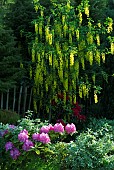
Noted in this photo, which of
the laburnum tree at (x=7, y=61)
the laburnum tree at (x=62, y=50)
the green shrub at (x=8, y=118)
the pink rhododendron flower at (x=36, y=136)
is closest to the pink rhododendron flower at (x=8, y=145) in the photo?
the pink rhododendron flower at (x=36, y=136)

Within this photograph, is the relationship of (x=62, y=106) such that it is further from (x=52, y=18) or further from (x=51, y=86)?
(x=52, y=18)

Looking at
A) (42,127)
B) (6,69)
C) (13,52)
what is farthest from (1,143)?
(13,52)

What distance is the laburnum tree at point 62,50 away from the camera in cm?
804

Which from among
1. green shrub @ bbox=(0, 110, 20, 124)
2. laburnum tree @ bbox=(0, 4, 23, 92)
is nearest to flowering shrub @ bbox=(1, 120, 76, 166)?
green shrub @ bbox=(0, 110, 20, 124)

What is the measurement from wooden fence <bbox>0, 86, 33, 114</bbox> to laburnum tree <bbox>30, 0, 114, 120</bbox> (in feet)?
0.84

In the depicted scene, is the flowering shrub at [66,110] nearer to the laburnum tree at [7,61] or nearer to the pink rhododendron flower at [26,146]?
the laburnum tree at [7,61]

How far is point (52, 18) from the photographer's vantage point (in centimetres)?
869

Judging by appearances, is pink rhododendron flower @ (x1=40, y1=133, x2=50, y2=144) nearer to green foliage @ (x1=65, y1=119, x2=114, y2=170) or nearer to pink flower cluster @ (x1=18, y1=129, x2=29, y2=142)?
pink flower cluster @ (x1=18, y1=129, x2=29, y2=142)

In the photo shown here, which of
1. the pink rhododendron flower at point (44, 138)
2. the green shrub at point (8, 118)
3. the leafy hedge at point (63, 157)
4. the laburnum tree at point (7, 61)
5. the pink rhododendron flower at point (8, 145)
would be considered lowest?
the leafy hedge at point (63, 157)

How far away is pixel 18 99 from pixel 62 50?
1.54m

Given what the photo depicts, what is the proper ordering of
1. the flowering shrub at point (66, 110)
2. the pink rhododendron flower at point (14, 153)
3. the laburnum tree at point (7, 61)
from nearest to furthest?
the pink rhododendron flower at point (14, 153), the laburnum tree at point (7, 61), the flowering shrub at point (66, 110)

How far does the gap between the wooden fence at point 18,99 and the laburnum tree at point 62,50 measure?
0.26 metres

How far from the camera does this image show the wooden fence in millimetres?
8555

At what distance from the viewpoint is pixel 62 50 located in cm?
813
